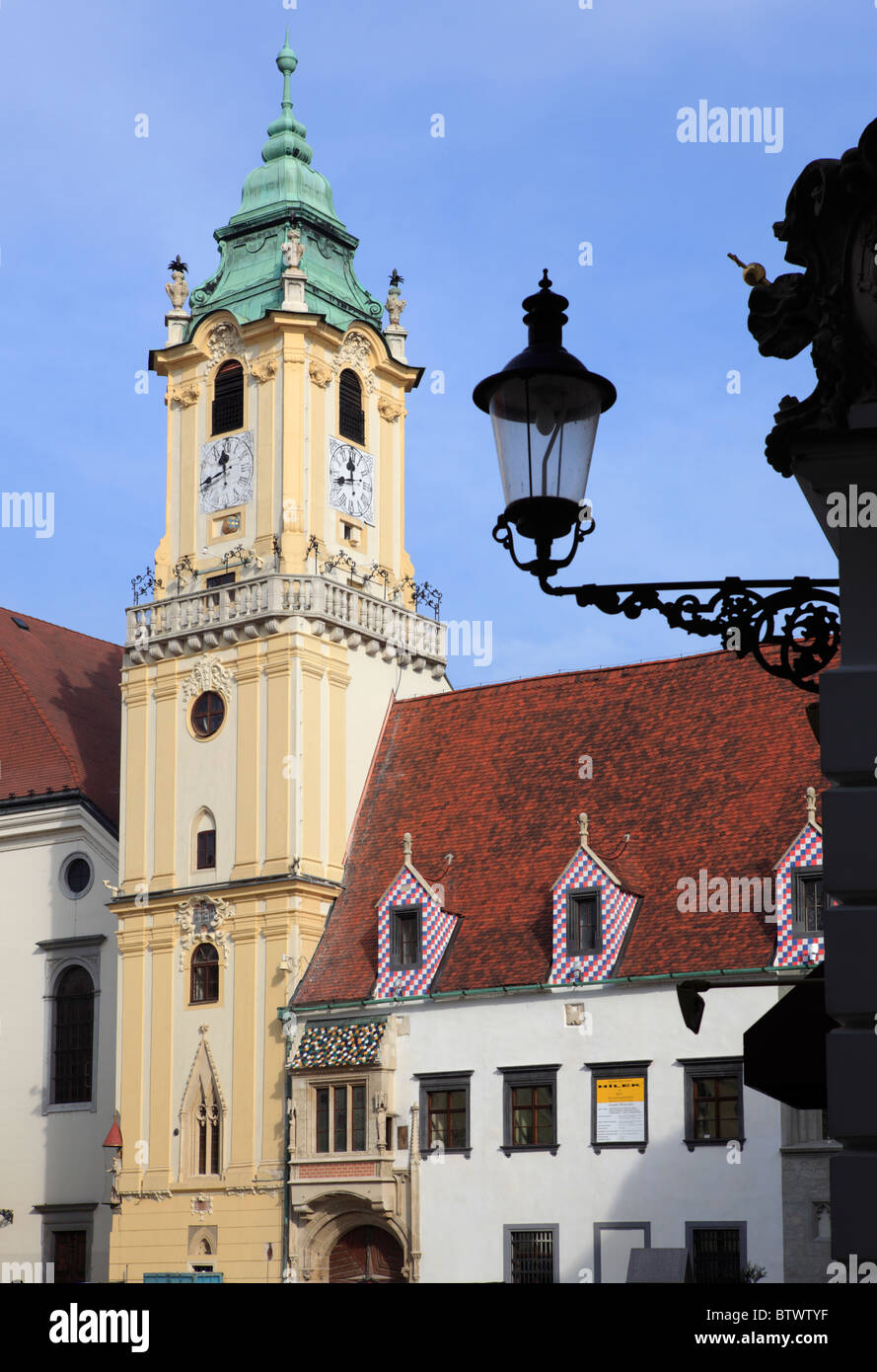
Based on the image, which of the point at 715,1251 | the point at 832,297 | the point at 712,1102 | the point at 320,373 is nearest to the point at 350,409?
the point at 320,373

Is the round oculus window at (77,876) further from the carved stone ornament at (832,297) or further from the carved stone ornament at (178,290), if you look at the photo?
the carved stone ornament at (832,297)

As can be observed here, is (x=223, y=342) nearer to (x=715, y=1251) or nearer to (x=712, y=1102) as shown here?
(x=712, y=1102)

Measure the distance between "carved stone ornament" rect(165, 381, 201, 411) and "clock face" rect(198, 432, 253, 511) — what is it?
1.18 metres

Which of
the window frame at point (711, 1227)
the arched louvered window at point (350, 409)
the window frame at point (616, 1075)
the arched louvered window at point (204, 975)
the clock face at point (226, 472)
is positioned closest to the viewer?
the window frame at point (711, 1227)

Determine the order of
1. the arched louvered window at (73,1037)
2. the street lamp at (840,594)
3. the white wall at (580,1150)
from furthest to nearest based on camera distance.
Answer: the arched louvered window at (73,1037) → the white wall at (580,1150) → the street lamp at (840,594)

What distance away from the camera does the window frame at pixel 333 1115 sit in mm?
36125

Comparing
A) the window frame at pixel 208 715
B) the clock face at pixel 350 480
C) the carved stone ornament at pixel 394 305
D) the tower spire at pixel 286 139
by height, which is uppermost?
the tower spire at pixel 286 139

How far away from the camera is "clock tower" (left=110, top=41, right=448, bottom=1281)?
38.7 meters

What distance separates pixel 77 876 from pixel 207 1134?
7733mm

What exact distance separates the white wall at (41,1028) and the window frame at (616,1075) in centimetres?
1232

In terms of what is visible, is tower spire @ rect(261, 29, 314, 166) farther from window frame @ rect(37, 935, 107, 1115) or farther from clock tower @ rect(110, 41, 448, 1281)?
window frame @ rect(37, 935, 107, 1115)

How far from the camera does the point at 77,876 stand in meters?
43.9

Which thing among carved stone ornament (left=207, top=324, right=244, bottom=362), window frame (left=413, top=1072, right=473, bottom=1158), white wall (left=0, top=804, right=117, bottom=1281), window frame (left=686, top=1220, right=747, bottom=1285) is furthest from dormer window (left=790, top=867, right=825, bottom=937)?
carved stone ornament (left=207, top=324, right=244, bottom=362)

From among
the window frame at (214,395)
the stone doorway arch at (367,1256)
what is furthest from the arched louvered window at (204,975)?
the window frame at (214,395)
